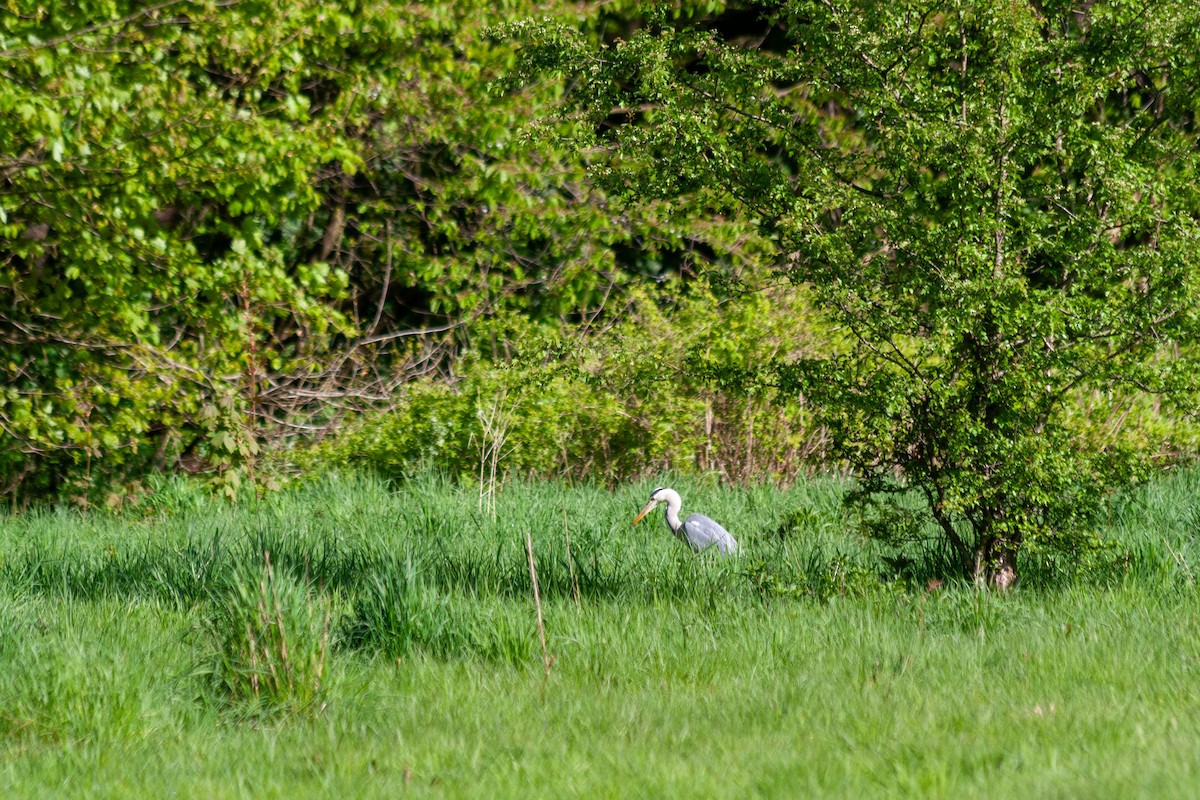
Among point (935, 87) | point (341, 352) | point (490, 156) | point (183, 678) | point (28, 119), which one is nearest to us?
point (183, 678)

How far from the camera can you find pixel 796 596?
644 cm

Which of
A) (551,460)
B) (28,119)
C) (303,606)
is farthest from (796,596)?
(28,119)

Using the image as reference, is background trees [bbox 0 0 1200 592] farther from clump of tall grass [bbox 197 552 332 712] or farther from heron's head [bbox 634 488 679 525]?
clump of tall grass [bbox 197 552 332 712]

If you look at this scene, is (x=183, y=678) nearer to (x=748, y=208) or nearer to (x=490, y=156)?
(x=748, y=208)

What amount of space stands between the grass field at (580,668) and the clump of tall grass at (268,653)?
0.04ft

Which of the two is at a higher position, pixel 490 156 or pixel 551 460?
pixel 490 156

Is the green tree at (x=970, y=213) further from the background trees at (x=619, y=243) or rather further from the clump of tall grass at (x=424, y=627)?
the clump of tall grass at (x=424, y=627)

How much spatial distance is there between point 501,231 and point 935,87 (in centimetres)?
737

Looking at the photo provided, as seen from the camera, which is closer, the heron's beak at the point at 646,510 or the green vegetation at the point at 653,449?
the green vegetation at the point at 653,449

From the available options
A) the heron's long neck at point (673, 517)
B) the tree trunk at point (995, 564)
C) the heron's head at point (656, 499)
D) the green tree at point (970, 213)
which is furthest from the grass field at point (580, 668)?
the green tree at point (970, 213)

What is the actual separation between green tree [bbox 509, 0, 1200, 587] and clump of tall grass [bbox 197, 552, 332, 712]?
267 cm

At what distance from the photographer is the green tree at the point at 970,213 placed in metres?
6.08

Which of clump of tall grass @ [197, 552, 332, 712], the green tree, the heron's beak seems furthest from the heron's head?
clump of tall grass @ [197, 552, 332, 712]

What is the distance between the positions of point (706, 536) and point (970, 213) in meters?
2.33
